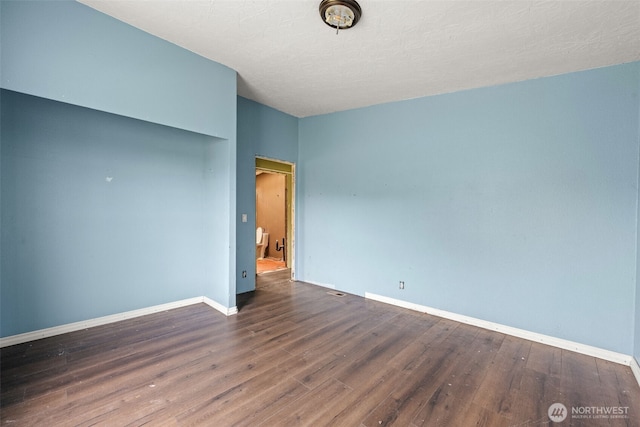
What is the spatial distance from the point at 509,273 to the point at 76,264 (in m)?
4.73

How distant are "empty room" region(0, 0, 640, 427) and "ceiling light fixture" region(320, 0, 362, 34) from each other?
0.06 feet

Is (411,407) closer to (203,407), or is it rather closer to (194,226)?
(203,407)

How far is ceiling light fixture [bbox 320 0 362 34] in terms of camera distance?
1.96 meters

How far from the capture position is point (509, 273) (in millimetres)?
3084

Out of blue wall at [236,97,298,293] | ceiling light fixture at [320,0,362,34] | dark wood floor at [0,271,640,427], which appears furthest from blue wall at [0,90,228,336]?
ceiling light fixture at [320,0,362,34]

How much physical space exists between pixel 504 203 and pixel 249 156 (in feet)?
11.7

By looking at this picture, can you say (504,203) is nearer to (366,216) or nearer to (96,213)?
(366,216)

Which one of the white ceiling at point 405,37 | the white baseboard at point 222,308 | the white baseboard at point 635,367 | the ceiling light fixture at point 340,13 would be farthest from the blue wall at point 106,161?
the white baseboard at point 635,367

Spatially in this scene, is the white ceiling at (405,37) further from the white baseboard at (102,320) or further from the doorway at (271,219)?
the doorway at (271,219)

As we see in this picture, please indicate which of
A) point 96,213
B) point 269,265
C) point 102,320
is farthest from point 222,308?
point 269,265

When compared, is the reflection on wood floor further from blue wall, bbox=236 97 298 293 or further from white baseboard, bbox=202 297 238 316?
white baseboard, bbox=202 297 238 316

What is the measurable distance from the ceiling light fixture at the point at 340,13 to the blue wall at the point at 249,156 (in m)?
2.36

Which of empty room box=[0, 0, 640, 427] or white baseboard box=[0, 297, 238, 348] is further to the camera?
white baseboard box=[0, 297, 238, 348]

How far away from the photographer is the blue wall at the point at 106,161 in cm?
213
